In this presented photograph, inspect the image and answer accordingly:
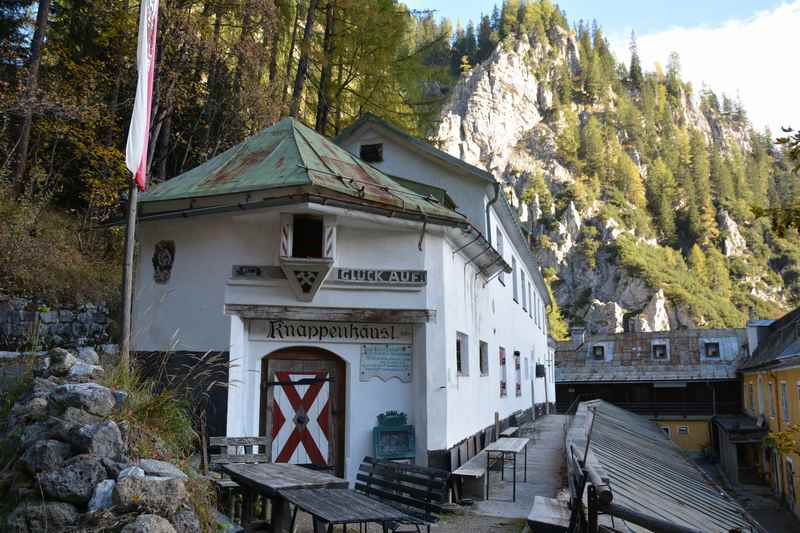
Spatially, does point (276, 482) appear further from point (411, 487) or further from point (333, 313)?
point (333, 313)

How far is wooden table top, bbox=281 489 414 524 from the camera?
4.83 m

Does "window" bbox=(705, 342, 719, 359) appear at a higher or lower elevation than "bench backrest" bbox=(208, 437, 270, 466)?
higher

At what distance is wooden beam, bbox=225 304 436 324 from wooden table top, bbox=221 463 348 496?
266 centimetres

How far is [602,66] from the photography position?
547 feet

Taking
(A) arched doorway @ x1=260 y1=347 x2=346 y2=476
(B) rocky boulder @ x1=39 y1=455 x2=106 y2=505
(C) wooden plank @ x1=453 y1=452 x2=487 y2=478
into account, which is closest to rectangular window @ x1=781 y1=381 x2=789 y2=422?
(C) wooden plank @ x1=453 y1=452 x2=487 y2=478

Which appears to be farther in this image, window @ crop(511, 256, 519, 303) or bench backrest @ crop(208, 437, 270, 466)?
window @ crop(511, 256, 519, 303)

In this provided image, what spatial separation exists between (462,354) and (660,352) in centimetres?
4400

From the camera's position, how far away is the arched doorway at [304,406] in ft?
32.0

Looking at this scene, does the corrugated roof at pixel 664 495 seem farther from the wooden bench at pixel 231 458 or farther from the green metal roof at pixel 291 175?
the green metal roof at pixel 291 175

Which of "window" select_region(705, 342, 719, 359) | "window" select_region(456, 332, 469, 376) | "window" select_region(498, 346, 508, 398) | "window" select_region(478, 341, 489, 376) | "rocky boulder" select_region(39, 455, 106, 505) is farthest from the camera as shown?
"window" select_region(705, 342, 719, 359)

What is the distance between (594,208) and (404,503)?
122 metres

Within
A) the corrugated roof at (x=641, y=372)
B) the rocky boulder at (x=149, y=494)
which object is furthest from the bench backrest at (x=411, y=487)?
the corrugated roof at (x=641, y=372)

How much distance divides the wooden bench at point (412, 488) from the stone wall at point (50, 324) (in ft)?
24.1

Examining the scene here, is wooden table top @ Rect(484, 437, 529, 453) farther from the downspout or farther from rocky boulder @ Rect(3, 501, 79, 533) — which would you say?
rocky boulder @ Rect(3, 501, 79, 533)
